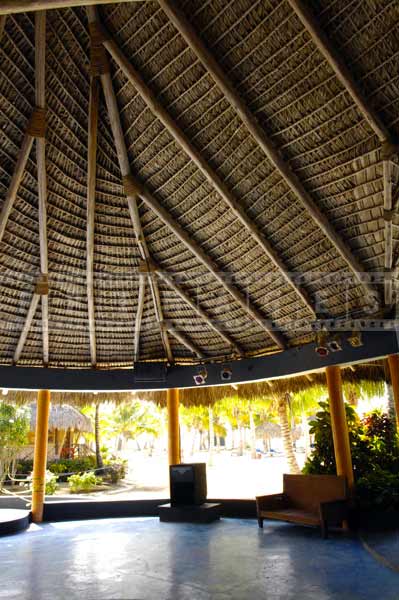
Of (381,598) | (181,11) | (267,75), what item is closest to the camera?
(381,598)

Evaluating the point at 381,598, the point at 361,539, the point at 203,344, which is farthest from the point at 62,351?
the point at 381,598

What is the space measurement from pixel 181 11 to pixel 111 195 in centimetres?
278

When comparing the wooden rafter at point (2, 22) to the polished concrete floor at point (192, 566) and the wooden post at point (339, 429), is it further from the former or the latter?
the wooden post at point (339, 429)

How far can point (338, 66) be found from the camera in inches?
165

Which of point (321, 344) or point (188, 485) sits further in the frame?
point (188, 485)

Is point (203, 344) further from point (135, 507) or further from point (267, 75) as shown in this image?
point (267, 75)

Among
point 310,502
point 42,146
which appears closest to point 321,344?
point 310,502

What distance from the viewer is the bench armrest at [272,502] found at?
23.0 ft

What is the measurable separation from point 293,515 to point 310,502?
1.69 feet

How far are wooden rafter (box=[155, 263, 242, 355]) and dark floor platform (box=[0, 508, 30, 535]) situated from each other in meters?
4.63

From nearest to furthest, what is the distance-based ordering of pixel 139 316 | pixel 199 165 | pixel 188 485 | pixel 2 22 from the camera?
pixel 2 22
pixel 199 165
pixel 188 485
pixel 139 316

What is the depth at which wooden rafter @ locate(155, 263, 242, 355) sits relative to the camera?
7547 mm

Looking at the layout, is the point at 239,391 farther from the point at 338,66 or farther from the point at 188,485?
the point at 338,66

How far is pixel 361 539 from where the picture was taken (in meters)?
5.76
